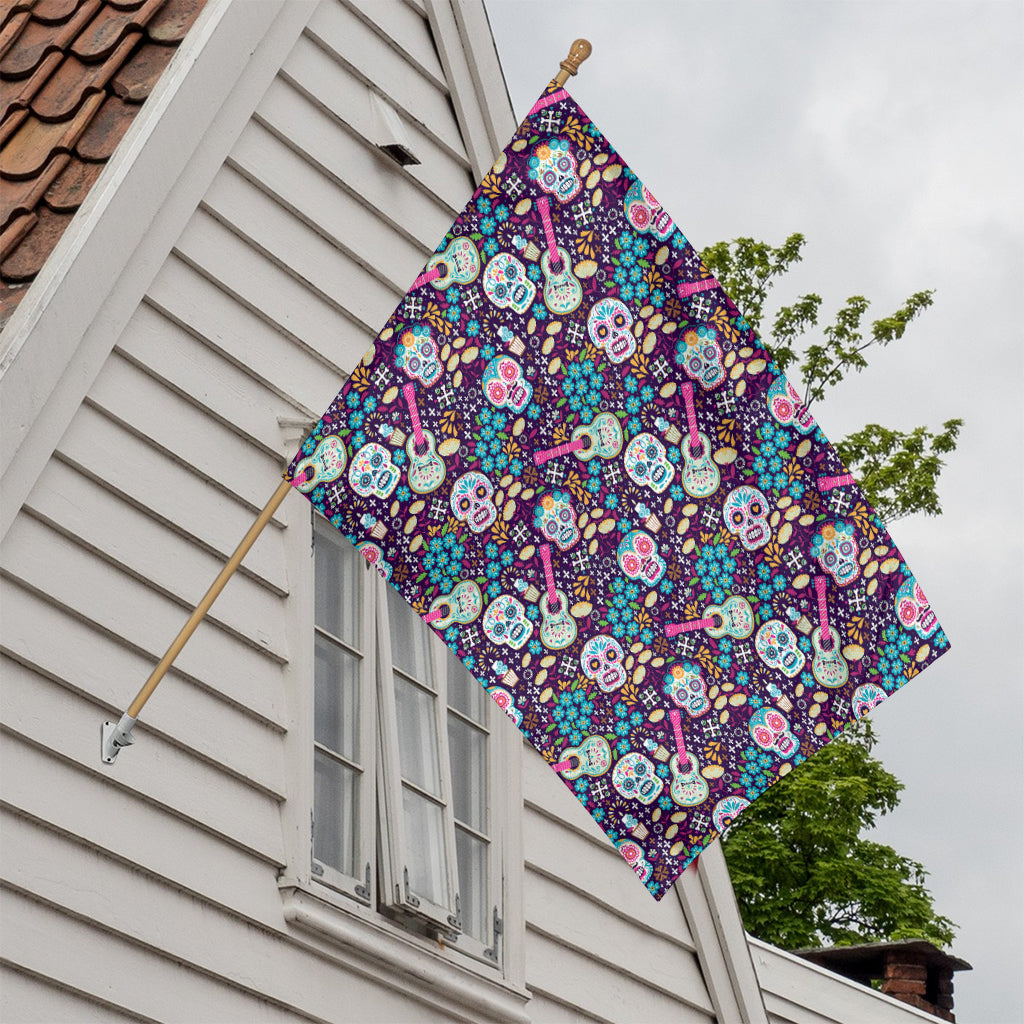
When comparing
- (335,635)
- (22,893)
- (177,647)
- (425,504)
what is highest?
(335,635)

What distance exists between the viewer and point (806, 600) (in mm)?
5445

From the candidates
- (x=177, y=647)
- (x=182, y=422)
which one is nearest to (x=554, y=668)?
(x=177, y=647)

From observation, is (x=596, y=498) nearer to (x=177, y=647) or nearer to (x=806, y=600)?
(x=806, y=600)

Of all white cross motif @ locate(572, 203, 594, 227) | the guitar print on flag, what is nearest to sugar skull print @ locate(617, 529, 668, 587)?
the guitar print on flag

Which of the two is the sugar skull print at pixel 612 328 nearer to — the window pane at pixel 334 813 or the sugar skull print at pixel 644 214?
the sugar skull print at pixel 644 214

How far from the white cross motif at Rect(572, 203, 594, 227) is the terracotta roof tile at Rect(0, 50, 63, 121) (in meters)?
1.76

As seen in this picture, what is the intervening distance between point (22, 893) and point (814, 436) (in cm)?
255

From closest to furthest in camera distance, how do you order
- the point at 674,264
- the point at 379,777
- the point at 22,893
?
the point at 22,893 → the point at 674,264 → the point at 379,777

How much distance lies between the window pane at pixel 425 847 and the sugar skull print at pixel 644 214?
1931 millimetres

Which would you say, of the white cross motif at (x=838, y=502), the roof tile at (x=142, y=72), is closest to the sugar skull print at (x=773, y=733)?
the white cross motif at (x=838, y=502)

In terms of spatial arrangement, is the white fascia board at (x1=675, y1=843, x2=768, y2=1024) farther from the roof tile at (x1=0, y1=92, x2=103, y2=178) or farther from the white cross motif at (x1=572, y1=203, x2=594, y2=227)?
the roof tile at (x1=0, y1=92, x2=103, y2=178)

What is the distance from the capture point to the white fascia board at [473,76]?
729 cm

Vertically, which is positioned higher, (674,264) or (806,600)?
(674,264)

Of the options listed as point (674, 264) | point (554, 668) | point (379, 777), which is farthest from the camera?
point (379, 777)
